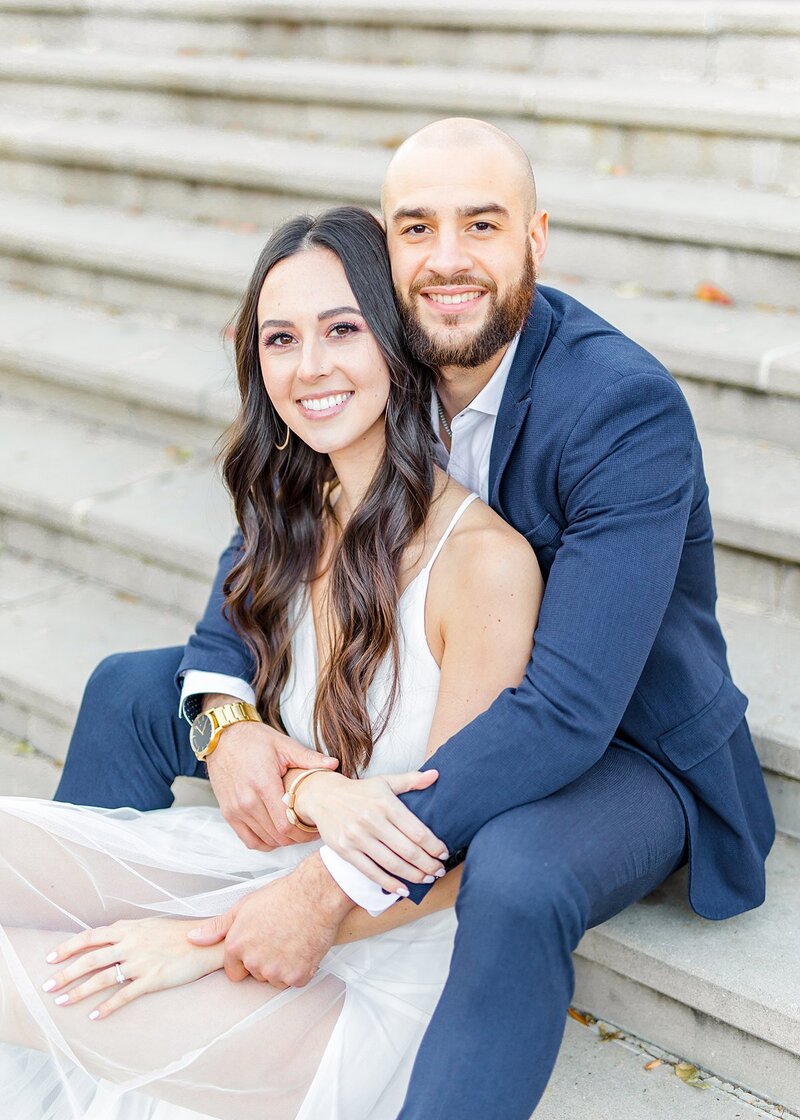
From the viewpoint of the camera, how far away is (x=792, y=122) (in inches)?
145

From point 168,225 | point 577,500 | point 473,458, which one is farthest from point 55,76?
point 577,500

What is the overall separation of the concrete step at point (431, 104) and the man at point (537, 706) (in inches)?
65.0

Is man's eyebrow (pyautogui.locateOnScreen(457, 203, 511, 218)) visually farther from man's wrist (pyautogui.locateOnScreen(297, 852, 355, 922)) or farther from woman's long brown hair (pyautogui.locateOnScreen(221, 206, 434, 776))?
man's wrist (pyautogui.locateOnScreen(297, 852, 355, 922))

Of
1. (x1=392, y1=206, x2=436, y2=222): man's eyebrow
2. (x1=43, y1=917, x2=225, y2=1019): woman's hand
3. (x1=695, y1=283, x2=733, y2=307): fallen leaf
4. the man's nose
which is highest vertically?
(x1=392, y1=206, x2=436, y2=222): man's eyebrow

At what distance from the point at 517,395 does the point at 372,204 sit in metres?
2.10

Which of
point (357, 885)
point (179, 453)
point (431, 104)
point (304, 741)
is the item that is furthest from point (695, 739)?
point (431, 104)

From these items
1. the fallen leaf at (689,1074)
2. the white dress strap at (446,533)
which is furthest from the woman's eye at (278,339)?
the fallen leaf at (689,1074)

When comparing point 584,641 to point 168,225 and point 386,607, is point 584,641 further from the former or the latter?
point 168,225

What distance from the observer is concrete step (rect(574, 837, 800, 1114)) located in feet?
7.21

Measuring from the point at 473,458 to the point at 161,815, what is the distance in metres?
0.94

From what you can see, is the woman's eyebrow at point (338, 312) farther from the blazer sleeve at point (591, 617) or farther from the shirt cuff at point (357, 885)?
the shirt cuff at point (357, 885)

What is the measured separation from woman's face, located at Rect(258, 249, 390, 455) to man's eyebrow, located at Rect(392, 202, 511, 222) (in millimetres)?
143

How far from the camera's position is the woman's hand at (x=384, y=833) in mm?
1993

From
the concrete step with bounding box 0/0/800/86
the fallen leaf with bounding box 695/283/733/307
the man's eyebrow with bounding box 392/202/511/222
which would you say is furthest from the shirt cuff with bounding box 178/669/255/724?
the concrete step with bounding box 0/0/800/86
